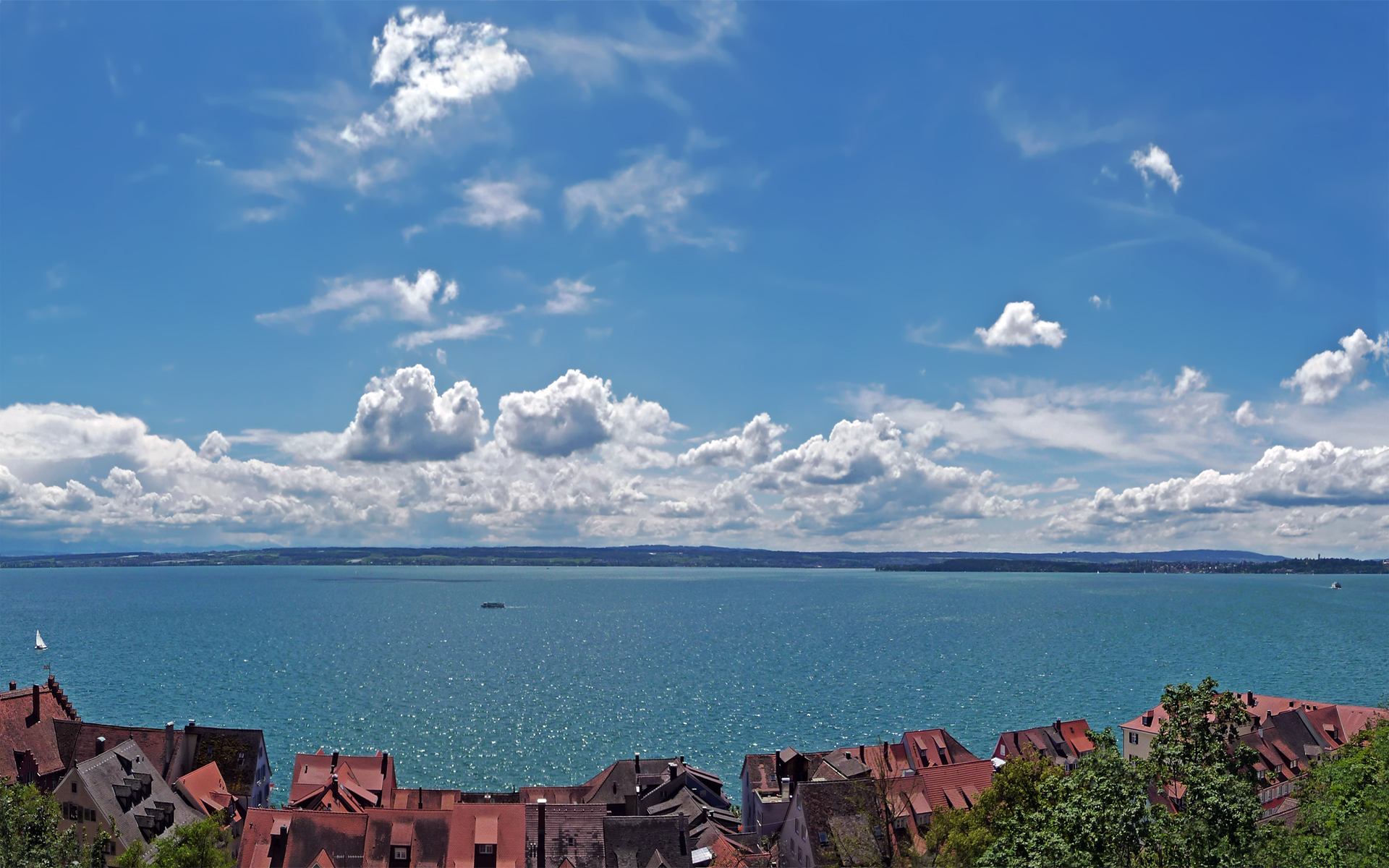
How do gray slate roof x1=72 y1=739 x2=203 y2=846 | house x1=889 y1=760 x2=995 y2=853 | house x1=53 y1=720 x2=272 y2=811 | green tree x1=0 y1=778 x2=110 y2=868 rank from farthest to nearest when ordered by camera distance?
house x1=53 y1=720 x2=272 y2=811, house x1=889 y1=760 x2=995 y2=853, gray slate roof x1=72 y1=739 x2=203 y2=846, green tree x1=0 y1=778 x2=110 y2=868

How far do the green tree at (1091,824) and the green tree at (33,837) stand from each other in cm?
4827

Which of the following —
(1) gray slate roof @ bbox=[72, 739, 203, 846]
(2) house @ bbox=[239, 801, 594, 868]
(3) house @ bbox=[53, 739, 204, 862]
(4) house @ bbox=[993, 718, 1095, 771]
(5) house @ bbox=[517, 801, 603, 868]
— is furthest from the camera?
(4) house @ bbox=[993, 718, 1095, 771]

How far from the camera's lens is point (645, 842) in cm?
6662

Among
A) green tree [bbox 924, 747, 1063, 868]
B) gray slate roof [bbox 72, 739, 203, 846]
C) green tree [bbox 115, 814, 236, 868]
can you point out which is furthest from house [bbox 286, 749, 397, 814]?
green tree [bbox 924, 747, 1063, 868]

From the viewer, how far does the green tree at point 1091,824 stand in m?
32.9

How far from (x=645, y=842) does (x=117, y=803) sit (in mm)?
40274

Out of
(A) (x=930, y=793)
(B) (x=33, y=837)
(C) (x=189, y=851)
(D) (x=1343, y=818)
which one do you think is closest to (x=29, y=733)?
(B) (x=33, y=837)

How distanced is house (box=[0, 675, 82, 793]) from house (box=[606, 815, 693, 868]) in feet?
151

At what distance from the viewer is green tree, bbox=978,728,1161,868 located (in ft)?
108

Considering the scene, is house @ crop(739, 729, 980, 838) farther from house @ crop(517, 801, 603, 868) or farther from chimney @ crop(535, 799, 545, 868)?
chimney @ crop(535, 799, 545, 868)

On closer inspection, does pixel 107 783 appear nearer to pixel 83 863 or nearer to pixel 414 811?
pixel 83 863

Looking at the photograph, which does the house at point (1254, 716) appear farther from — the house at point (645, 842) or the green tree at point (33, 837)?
the green tree at point (33, 837)

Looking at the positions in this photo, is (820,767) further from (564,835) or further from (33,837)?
(33,837)

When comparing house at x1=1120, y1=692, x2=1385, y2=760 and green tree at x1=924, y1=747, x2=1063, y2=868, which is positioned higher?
green tree at x1=924, y1=747, x2=1063, y2=868
